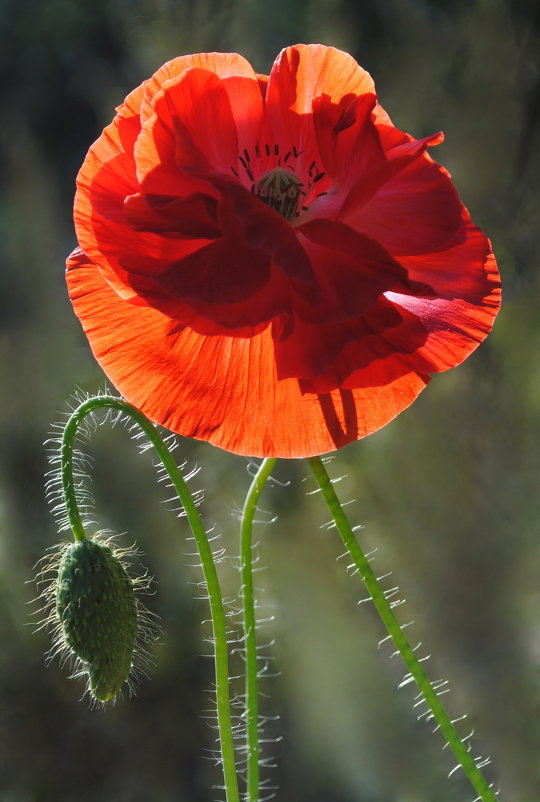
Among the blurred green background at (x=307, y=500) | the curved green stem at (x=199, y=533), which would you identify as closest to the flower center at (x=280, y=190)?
the curved green stem at (x=199, y=533)

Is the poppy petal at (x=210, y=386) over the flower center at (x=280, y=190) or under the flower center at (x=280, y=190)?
under

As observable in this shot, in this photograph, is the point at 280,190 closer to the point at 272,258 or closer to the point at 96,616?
the point at 272,258

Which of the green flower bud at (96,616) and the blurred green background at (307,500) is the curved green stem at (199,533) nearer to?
the green flower bud at (96,616)

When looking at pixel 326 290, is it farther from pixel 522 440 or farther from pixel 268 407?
pixel 522 440

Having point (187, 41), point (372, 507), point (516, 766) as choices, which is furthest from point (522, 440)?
point (187, 41)

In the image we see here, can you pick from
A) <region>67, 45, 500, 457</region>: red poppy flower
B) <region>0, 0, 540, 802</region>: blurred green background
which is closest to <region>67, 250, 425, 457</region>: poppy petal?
<region>67, 45, 500, 457</region>: red poppy flower

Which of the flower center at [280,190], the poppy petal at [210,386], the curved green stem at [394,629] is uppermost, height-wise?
the flower center at [280,190]

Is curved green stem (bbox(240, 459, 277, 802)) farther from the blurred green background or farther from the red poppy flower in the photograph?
the blurred green background
